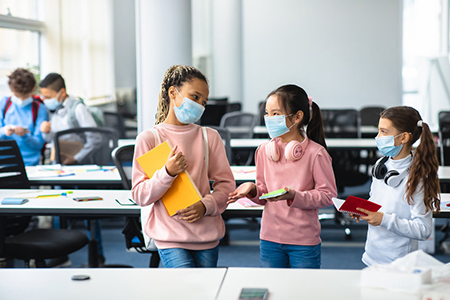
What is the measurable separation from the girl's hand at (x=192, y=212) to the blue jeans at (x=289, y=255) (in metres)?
0.35

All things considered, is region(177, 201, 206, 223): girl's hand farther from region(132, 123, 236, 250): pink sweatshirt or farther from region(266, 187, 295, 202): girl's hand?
region(266, 187, 295, 202): girl's hand

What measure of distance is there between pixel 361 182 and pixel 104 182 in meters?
2.69

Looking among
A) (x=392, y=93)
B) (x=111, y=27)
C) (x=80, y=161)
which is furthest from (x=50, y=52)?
(x=392, y=93)

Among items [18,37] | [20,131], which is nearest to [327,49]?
[18,37]

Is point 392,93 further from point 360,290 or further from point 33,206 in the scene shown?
point 360,290

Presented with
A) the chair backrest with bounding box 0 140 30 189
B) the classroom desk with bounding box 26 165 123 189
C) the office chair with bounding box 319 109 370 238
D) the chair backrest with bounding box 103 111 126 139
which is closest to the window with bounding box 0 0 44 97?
the chair backrest with bounding box 103 111 126 139

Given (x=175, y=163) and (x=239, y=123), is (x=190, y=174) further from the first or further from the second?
(x=239, y=123)

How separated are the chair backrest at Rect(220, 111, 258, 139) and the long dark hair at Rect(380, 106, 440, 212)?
3.58m

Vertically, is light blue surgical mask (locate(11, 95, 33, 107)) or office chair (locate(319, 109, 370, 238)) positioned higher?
light blue surgical mask (locate(11, 95, 33, 107))

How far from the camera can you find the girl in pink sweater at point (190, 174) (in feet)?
6.85

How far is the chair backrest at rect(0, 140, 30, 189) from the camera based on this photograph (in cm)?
350

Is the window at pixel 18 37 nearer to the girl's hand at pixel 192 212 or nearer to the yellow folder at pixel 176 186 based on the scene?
the yellow folder at pixel 176 186

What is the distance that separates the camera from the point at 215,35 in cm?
978

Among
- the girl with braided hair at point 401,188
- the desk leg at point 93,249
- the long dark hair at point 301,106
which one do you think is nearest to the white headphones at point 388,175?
the girl with braided hair at point 401,188
